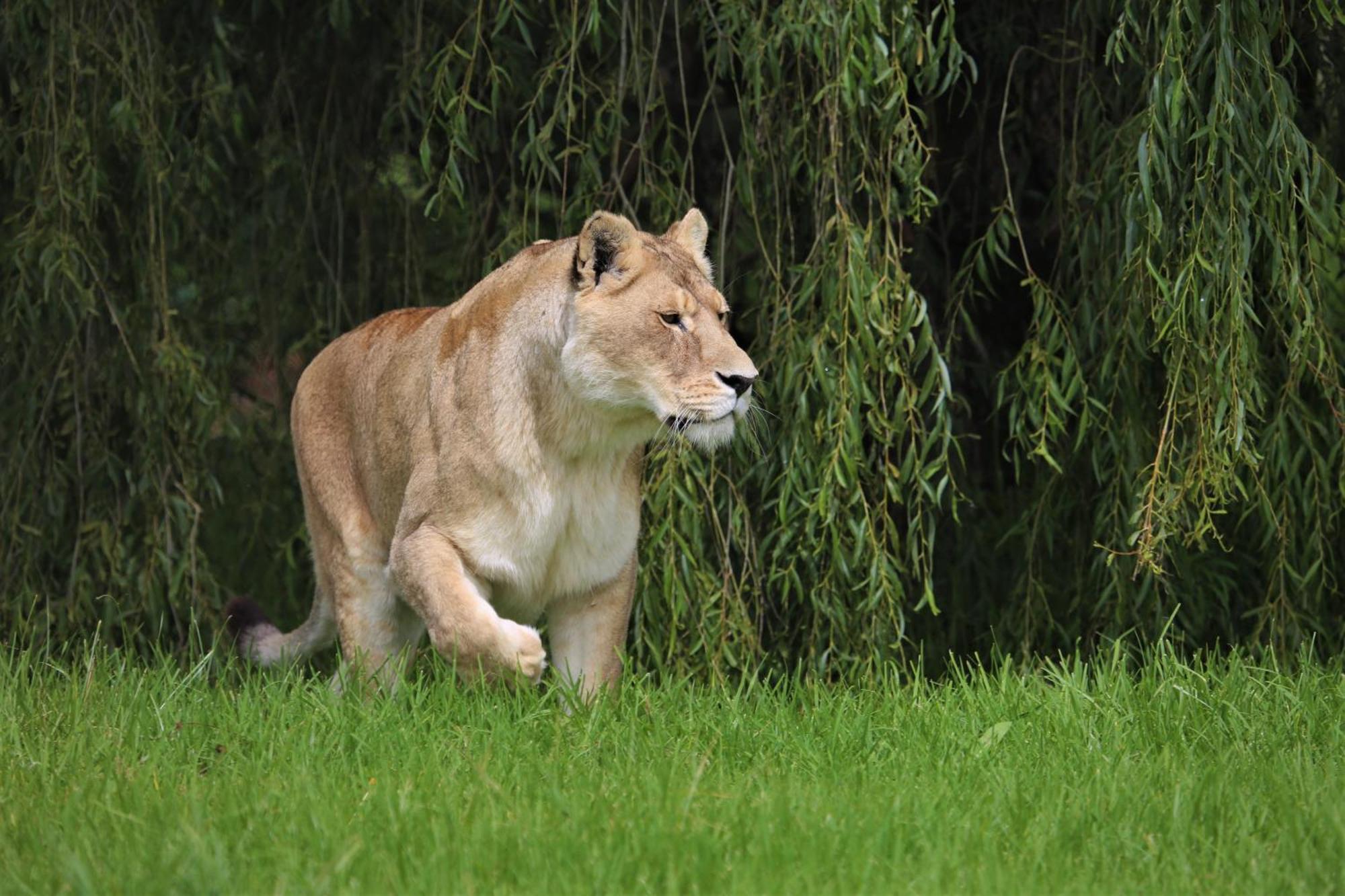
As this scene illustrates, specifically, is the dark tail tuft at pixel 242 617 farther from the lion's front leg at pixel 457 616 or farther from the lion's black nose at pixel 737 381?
the lion's black nose at pixel 737 381

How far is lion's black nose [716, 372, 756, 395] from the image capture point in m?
→ 4.89

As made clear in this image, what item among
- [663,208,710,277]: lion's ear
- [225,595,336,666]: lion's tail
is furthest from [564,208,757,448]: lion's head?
[225,595,336,666]: lion's tail

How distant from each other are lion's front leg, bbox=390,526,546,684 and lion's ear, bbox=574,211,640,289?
2.72ft

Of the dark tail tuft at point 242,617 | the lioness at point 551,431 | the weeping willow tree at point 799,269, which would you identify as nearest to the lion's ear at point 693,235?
the lioness at point 551,431

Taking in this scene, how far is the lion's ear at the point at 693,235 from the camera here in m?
5.30

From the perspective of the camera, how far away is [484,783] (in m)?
3.89

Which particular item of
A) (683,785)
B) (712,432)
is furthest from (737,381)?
(683,785)

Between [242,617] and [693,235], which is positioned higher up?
[693,235]

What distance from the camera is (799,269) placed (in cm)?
567

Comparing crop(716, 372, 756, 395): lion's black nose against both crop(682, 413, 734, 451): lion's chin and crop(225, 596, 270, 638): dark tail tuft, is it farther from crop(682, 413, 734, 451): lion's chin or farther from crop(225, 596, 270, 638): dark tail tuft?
crop(225, 596, 270, 638): dark tail tuft

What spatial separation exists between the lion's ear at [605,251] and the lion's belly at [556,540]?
56 centimetres

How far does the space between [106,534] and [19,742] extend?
2.11 meters

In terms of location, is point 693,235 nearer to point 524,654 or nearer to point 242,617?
point 524,654

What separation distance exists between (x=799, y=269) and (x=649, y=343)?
871mm
